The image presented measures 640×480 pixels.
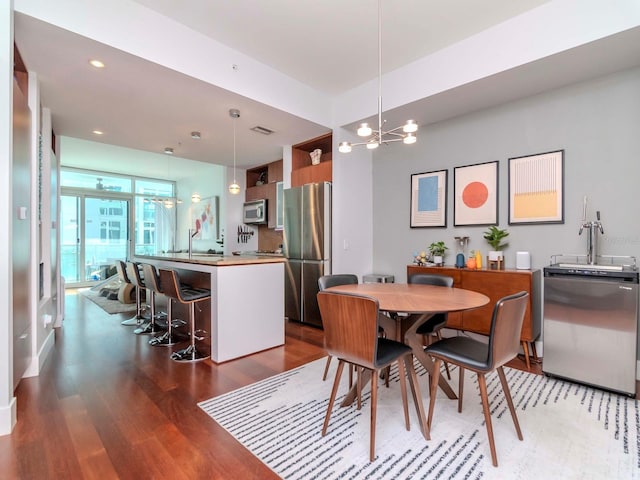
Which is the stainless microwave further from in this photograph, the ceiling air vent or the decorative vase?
the ceiling air vent

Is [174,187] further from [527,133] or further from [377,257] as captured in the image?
[527,133]

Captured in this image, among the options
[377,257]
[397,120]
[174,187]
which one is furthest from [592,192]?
[174,187]

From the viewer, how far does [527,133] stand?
3.30m

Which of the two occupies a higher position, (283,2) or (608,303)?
(283,2)

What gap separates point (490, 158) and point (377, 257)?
1.95 metres

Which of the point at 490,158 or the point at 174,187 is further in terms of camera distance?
the point at 174,187

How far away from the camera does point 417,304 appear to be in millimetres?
1946

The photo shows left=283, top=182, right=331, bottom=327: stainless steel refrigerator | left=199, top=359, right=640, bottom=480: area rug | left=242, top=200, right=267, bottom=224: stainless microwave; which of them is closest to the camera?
left=199, top=359, right=640, bottom=480: area rug

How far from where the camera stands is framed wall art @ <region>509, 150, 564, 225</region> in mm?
3111

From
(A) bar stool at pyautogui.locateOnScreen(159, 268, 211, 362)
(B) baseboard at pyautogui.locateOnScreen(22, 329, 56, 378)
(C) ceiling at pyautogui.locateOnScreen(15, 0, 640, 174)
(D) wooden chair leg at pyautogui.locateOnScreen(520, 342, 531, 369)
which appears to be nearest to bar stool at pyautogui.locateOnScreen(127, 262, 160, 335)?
(B) baseboard at pyautogui.locateOnScreen(22, 329, 56, 378)

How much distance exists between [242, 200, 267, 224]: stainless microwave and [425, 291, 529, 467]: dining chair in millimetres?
4423

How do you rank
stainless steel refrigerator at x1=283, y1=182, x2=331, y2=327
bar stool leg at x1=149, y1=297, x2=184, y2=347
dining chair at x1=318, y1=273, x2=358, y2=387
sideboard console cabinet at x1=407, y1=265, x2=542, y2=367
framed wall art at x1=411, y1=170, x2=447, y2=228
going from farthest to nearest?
stainless steel refrigerator at x1=283, y1=182, x2=331, y2=327, framed wall art at x1=411, y1=170, x2=447, y2=228, bar stool leg at x1=149, y1=297, x2=184, y2=347, sideboard console cabinet at x1=407, y1=265, x2=542, y2=367, dining chair at x1=318, y1=273, x2=358, y2=387

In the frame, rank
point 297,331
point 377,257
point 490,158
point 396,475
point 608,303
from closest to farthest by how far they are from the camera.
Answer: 1. point 396,475
2. point 608,303
3. point 490,158
4. point 297,331
5. point 377,257

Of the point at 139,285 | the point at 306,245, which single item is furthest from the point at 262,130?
the point at 139,285
